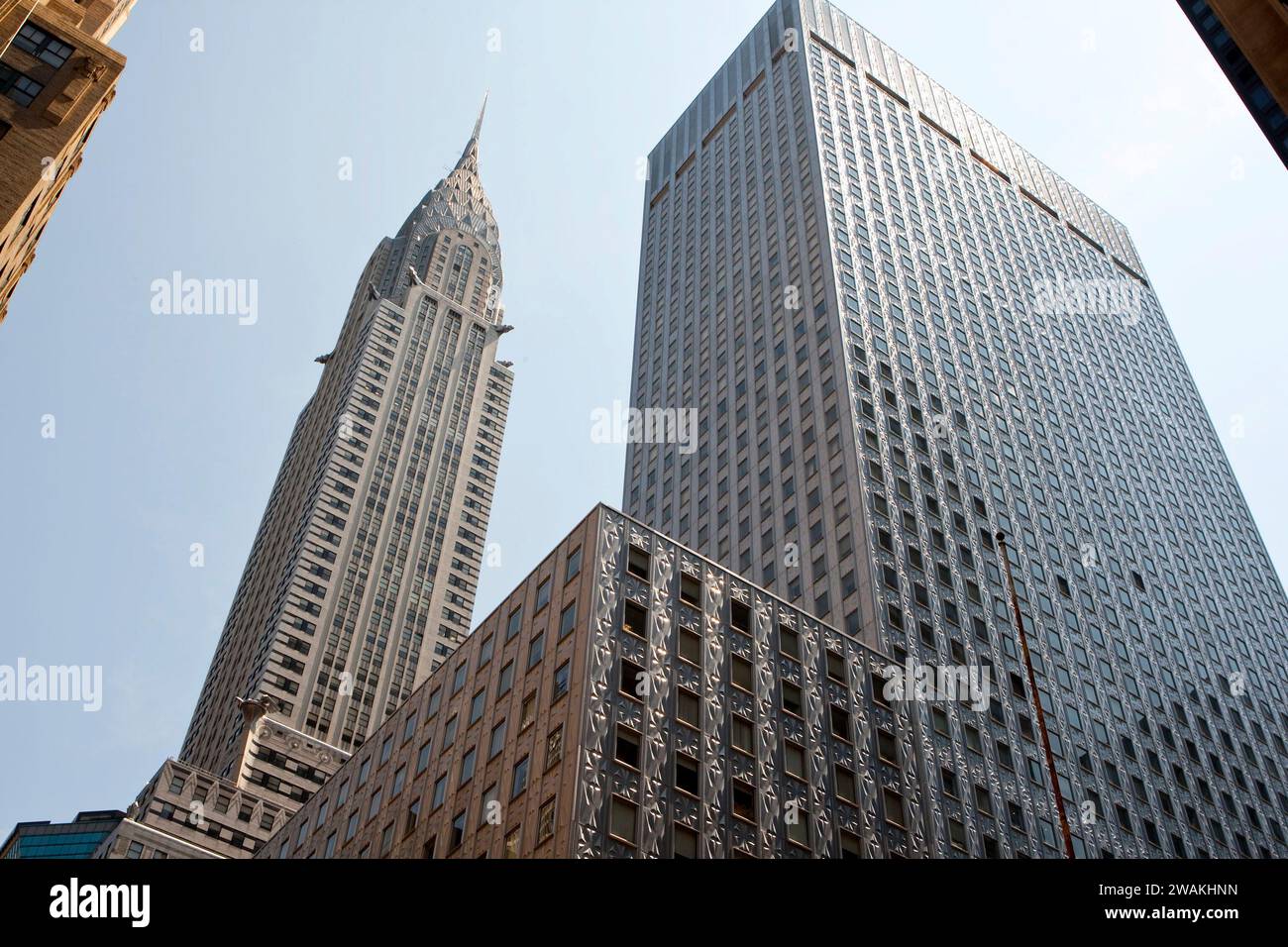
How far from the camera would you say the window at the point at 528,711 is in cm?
5127

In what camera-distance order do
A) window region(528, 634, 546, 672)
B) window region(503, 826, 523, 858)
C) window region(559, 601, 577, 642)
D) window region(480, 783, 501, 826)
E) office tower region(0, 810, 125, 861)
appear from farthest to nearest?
office tower region(0, 810, 125, 861) < window region(528, 634, 546, 672) < window region(559, 601, 577, 642) < window region(480, 783, 501, 826) < window region(503, 826, 523, 858)

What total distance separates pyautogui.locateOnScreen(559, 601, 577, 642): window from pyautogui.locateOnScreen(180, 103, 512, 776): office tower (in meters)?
75.4

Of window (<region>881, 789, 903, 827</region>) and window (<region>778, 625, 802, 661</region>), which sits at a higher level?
window (<region>778, 625, 802, 661</region>)

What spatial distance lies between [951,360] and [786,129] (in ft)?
119

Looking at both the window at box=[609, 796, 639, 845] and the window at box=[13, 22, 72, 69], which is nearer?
the window at box=[609, 796, 639, 845]

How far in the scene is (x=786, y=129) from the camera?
5133 inches

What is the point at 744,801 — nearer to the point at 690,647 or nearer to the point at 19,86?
the point at 690,647

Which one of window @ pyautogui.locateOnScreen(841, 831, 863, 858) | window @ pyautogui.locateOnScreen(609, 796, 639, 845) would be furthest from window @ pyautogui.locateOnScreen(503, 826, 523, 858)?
window @ pyautogui.locateOnScreen(841, 831, 863, 858)

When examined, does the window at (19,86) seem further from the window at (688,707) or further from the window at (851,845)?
the window at (851,845)

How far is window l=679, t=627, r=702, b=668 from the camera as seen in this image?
54812mm

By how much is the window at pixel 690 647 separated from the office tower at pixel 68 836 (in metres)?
70.3

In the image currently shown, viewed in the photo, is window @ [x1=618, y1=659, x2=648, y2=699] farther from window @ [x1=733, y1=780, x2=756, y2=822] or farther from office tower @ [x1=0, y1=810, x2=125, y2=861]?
office tower @ [x1=0, y1=810, x2=125, y2=861]
